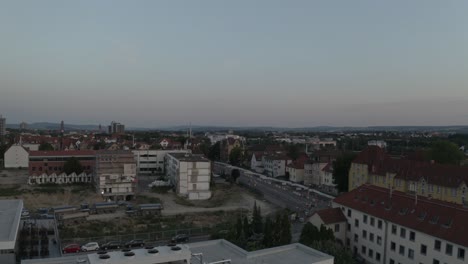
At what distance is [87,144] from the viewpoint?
81.1 metres

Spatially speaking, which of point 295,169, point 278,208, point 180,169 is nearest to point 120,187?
point 180,169

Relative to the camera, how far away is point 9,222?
18.7 m

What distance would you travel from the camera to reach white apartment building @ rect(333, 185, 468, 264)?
19219 mm

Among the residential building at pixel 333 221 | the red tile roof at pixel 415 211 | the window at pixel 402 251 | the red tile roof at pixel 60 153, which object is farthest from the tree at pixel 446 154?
the red tile roof at pixel 60 153

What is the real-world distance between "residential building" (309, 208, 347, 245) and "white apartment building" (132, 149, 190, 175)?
1546 inches

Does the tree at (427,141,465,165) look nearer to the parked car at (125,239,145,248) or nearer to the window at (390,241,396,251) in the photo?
the window at (390,241,396,251)

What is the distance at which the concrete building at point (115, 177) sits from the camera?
41938 millimetres

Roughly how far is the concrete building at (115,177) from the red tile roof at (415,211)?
2419 centimetres

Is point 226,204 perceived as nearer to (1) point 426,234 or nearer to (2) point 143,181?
(2) point 143,181

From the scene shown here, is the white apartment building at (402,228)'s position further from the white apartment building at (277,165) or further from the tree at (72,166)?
the white apartment building at (277,165)

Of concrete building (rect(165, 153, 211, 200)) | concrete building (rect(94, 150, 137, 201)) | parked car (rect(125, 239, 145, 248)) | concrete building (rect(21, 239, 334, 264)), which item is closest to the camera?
concrete building (rect(21, 239, 334, 264))

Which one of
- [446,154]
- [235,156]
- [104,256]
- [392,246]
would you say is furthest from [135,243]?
[235,156]

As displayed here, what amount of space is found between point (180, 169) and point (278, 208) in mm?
12530

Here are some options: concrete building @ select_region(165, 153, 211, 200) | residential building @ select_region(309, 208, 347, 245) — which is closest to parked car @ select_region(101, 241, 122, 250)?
residential building @ select_region(309, 208, 347, 245)
